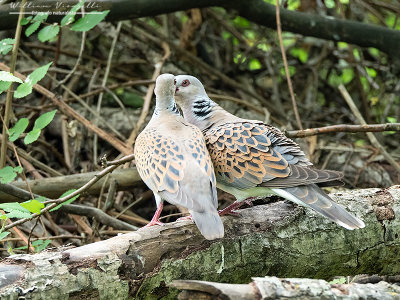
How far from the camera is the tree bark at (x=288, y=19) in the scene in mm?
4223

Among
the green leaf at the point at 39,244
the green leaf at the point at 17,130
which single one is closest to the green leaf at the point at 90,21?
the green leaf at the point at 17,130

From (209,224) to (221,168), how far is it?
0.60 m

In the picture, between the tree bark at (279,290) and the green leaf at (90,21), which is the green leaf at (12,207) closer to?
the tree bark at (279,290)

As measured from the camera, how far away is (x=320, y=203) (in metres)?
2.51

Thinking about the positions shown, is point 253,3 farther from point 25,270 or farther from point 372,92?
point 25,270

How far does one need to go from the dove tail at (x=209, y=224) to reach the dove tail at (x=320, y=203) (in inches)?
17.5

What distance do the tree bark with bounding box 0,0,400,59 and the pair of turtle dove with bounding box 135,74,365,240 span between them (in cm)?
126

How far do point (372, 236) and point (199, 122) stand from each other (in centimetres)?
123

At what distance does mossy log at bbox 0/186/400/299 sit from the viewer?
213cm

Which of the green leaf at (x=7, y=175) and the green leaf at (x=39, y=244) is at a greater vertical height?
the green leaf at (x=7, y=175)

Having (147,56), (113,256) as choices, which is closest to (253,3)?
(147,56)

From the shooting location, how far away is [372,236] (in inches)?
107

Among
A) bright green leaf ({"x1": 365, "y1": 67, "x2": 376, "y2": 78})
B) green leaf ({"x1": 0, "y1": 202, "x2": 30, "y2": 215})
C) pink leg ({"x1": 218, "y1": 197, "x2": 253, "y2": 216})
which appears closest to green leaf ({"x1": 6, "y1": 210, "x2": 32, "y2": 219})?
green leaf ({"x1": 0, "y1": 202, "x2": 30, "y2": 215})

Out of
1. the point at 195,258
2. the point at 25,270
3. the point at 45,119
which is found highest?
the point at 45,119
